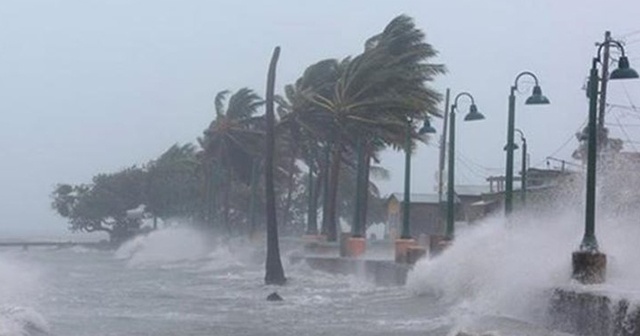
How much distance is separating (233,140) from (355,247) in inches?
1192

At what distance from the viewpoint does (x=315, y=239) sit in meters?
55.4

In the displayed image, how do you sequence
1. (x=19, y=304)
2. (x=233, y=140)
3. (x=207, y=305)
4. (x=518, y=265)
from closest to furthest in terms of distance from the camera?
1. (x=518, y=265)
2. (x=19, y=304)
3. (x=207, y=305)
4. (x=233, y=140)

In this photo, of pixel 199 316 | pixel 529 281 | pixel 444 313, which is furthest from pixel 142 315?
pixel 529 281

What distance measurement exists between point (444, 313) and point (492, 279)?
1.10 meters

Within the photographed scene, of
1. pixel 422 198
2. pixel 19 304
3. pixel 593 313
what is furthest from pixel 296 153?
pixel 593 313

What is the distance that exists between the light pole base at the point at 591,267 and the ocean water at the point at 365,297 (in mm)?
273

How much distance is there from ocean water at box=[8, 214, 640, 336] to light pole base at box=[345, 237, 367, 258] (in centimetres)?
134

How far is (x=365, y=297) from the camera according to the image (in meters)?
31.5

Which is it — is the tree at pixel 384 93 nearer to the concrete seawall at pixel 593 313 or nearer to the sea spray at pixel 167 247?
the sea spray at pixel 167 247

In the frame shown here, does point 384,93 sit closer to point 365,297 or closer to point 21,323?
point 365,297

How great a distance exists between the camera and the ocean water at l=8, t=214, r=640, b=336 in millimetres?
21047

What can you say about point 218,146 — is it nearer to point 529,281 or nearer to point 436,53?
point 436,53

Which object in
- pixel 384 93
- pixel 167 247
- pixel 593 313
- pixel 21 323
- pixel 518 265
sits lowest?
pixel 167 247

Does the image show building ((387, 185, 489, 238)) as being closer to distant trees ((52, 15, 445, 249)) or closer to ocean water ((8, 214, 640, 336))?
distant trees ((52, 15, 445, 249))
